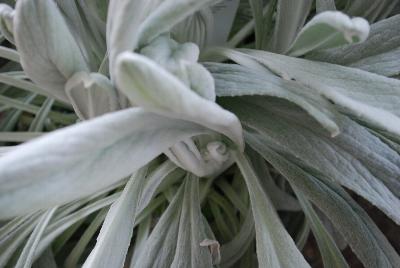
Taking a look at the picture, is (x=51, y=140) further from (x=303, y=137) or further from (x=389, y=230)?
(x=389, y=230)

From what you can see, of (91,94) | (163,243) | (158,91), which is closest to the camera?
(158,91)

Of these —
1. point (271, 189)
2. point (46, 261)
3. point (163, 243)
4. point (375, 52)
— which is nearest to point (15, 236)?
point (46, 261)

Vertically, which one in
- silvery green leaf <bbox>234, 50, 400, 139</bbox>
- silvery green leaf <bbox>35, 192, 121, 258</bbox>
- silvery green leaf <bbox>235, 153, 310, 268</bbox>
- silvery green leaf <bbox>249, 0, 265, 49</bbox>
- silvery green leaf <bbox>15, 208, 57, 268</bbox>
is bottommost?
silvery green leaf <bbox>35, 192, 121, 258</bbox>

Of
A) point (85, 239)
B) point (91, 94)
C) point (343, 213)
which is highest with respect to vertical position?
point (91, 94)

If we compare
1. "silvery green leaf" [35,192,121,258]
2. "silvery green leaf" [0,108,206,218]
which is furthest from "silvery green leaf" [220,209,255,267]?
"silvery green leaf" [0,108,206,218]

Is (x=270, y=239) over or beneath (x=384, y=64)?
beneath

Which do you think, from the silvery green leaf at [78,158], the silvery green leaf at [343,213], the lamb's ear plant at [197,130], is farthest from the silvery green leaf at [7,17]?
the silvery green leaf at [343,213]

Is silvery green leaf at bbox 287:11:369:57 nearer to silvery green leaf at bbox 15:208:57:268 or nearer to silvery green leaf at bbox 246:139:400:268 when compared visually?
silvery green leaf at bbox 246:139:400:268

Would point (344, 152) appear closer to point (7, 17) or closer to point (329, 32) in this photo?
point (329, 32)
